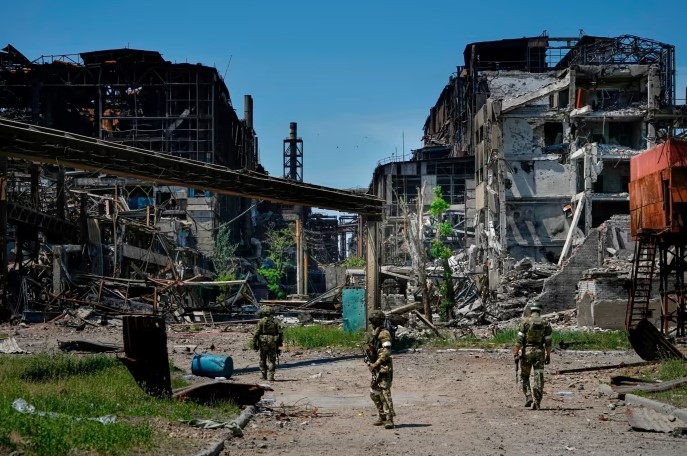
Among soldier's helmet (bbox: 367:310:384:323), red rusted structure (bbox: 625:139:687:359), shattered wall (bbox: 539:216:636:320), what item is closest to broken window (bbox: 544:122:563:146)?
shattered wall (bbox: 539:216:636:320)

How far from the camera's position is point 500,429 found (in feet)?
40.0

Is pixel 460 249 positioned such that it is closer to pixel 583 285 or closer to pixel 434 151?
pixel 434 151

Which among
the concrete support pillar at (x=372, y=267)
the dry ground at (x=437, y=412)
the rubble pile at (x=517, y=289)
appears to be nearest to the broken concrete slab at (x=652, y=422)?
the dry ground at (x=437, y=412)

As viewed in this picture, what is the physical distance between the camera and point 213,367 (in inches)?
713

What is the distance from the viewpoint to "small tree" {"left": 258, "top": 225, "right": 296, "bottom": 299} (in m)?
73.8

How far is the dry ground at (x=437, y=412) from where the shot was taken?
1076 centimetres

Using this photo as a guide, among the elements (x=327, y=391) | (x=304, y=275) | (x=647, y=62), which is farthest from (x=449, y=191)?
(x=327, y=391)

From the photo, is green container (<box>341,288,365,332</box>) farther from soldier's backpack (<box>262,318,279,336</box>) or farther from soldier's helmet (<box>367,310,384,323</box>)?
soldier's helmet (<box>367,310,384,323</box>)

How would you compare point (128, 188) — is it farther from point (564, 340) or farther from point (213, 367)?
point (213, 367)

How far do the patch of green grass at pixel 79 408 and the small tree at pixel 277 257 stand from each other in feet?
180

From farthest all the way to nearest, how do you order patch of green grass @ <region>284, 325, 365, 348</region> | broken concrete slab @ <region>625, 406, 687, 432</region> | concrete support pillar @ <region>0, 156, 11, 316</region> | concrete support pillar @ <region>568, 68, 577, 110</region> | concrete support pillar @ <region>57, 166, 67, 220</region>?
concrete support pillar @ <region>568, 68, 577, 110</region>, concrete support pillar @ <region>57, 166, 67, 220</region>, concrete support pillar @ <region>0, 156, 11, 316</region>, patch of green grass @ <region>284, 325, 365, 348</region>, broken concrete slab @ <region>625, 406, 687, 432</region>

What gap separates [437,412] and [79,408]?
545cm

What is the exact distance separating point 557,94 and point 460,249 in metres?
13.2

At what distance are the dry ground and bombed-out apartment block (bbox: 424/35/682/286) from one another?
27.0 m
